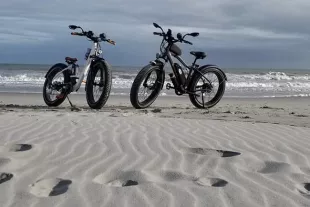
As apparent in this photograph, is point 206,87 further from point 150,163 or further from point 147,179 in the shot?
point 147,179

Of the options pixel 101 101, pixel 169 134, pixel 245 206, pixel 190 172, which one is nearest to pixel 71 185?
pixel 190 172

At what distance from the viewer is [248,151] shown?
4527mm

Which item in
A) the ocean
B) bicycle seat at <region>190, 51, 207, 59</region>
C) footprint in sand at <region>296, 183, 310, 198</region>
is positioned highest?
bicycle seat at <region>190, 51, 207, 59</region>

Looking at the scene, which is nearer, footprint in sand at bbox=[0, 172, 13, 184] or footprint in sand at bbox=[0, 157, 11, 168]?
footprint in sand at bbox=[0, 172, 13, 184]

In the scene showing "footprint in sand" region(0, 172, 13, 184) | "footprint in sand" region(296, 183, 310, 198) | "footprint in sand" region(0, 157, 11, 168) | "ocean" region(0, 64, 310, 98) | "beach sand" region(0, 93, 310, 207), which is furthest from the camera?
"ocean" region(0, 64, 310, 98)

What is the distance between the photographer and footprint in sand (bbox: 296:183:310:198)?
10.4 feet

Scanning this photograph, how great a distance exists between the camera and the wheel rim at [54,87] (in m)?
8.93

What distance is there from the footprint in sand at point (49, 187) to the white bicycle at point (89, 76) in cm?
505

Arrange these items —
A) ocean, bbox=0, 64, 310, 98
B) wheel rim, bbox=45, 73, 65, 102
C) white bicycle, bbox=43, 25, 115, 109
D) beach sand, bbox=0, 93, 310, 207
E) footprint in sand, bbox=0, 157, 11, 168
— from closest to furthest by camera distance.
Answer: beach sand, bbox=0, 93, 310, 207
footprint in sand, bbox=0, 157, 11, 168
white bicycle, bbox=43, 25, 115, 109
wheel rim, bbox=45, 73, 65, 102
ocean, bbox=0, 64, 310, 98

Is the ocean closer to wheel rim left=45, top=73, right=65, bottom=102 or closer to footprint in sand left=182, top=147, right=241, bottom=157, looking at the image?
wheel rim left=45, top=73, right=65, bottom=102

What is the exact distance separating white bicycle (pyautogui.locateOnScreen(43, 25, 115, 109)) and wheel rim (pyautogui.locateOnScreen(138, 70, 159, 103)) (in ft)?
2.14

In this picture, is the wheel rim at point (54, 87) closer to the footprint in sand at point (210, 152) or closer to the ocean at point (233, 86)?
the footprint in sand at point (210, 152)

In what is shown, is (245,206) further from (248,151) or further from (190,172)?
(248,151)

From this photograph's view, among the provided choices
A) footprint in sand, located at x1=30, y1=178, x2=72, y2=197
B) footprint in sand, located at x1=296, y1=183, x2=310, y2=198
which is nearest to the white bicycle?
footprint in sand, located at x1=30, y1=178, x2=72, y2=197
